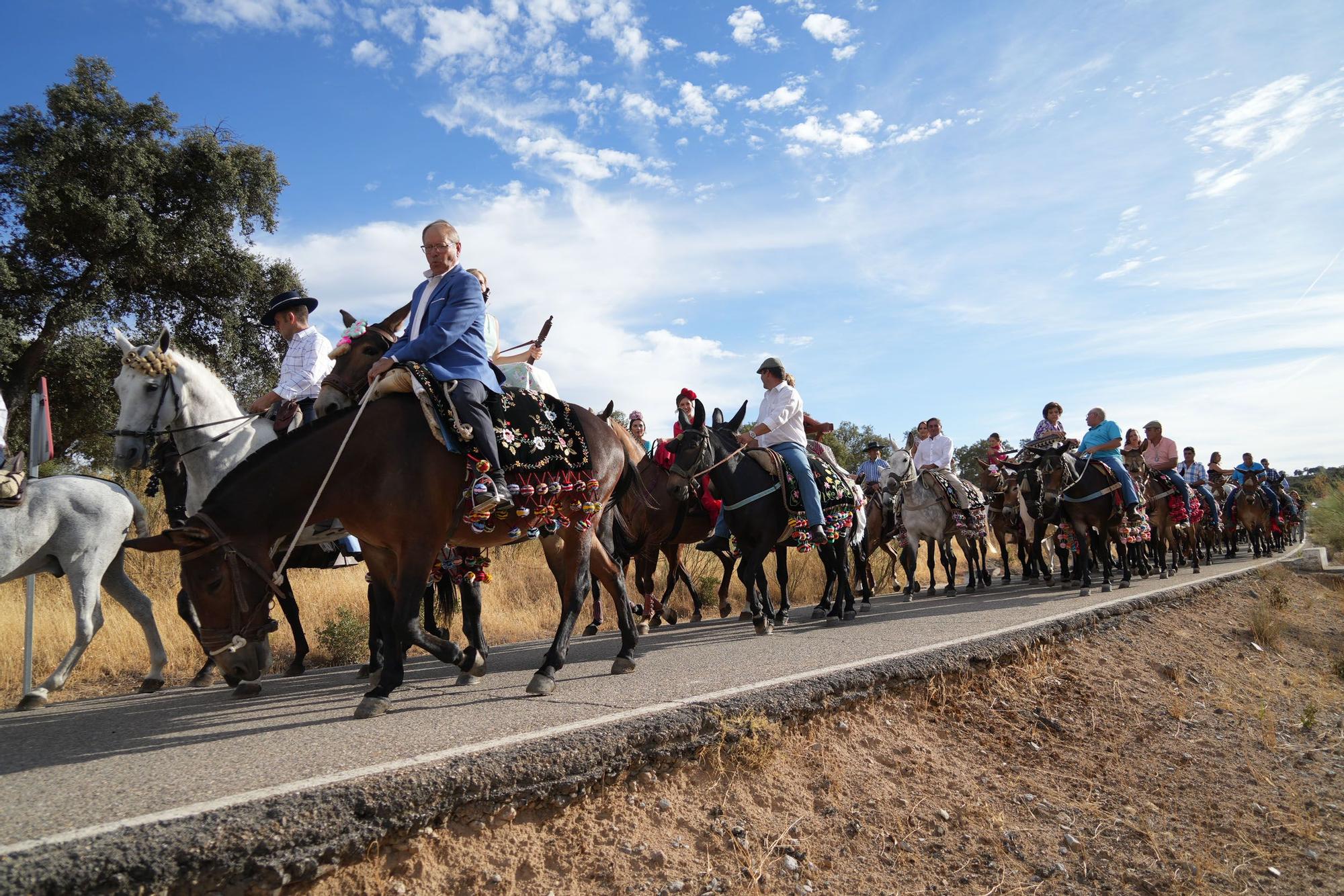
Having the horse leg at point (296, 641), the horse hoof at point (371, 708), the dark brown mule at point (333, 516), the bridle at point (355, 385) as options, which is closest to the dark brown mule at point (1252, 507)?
the dark brown mule at point (333, 516)

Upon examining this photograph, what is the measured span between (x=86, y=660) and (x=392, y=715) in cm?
537

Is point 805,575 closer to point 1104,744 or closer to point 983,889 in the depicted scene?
point 1104,744

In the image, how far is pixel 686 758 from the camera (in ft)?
13.9

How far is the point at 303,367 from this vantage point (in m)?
7.01

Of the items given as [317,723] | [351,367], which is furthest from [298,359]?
[317,723]

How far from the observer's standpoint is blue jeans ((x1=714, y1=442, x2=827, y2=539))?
884 centimetres

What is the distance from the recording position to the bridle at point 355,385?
5477mm

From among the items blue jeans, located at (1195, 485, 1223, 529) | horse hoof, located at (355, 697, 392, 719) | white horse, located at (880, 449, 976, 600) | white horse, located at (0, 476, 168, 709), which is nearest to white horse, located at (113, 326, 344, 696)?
white horse, located at (0, 476, 168, 709)

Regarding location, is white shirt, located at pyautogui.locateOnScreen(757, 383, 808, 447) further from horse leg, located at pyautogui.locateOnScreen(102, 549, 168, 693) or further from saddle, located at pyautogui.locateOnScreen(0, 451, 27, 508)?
saddle, located at pyautogui.locateOnScreen(0, 451, 27, 508)

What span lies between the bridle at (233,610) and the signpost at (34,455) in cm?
320

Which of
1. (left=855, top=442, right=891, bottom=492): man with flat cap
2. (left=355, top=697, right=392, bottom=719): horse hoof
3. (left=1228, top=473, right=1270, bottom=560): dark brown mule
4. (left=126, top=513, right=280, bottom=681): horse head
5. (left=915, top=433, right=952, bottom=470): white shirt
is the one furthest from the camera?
(left=1228, top=473, right=1270, bottom=560): dark brown mule

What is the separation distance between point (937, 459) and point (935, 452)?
0.16 meters

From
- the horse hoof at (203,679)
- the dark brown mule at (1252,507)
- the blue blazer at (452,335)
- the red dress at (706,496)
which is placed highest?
the blue blazer at (452,335)

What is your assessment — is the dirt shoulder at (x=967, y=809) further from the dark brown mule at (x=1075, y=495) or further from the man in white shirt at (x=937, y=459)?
the man in white shirt at (x=937, y=459)
